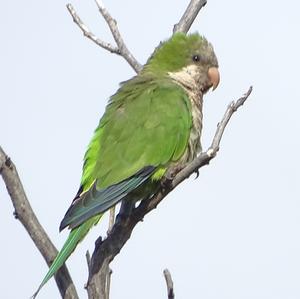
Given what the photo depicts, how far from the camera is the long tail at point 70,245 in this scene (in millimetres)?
3545

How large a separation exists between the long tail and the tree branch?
14 cm

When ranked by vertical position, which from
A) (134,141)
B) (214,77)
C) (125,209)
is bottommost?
(125,209)

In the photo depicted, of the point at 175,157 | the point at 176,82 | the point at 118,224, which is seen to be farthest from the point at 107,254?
the point at 176,82

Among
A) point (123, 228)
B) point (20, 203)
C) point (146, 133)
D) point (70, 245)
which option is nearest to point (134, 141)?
point (146, 133)

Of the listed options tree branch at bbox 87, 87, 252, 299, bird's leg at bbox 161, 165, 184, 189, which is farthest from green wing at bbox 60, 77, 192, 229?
tree branch at bbox 87, 87, 252, 299

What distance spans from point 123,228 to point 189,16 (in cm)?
185

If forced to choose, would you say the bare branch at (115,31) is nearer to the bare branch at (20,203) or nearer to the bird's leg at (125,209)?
the bird's leg at (125,209)

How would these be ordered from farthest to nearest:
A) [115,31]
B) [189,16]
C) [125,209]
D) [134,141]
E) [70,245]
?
1. [189,16]
2. [115,31]
3. [134,141]
4. [125,209]
5. [70,245]

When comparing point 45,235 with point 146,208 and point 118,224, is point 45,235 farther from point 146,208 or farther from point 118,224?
point 146,208

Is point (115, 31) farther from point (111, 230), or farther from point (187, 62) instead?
point (111, 230)

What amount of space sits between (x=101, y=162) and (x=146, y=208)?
1.49ft

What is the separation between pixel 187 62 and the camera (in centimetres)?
571

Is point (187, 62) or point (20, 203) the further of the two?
point (187, 62)

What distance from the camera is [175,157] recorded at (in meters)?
5.02
